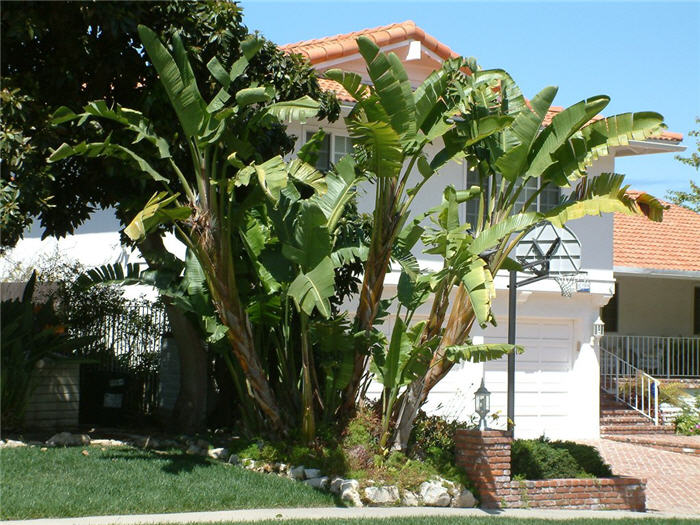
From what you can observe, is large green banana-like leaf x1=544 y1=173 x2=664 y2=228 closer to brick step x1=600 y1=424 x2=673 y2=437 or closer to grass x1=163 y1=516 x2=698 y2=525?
grass x1=163 y1=516 x2=698 y2=525

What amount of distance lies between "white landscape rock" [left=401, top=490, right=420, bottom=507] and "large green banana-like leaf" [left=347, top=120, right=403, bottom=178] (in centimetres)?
403

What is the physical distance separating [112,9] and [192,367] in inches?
222

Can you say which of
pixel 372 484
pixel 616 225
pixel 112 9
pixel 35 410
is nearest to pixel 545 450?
pixel 372 484

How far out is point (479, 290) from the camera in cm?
1060

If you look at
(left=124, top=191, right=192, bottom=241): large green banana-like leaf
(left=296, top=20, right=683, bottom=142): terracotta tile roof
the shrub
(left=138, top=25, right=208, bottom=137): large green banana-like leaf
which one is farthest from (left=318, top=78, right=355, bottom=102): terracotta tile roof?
the shrub

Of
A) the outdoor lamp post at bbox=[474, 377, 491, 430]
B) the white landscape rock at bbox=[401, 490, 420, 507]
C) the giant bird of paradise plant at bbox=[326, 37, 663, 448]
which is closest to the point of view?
the giant bird of paradise plant at bbox=[326, 37, 663, 448]

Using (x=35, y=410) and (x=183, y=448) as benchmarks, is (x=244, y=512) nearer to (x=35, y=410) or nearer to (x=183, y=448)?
(x=183, y=448)

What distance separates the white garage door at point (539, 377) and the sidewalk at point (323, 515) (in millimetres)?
7146

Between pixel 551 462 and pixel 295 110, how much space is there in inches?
241

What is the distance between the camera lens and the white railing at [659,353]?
23.0 m

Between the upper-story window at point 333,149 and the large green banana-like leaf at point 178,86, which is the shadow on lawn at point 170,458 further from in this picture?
the upper-story window at point 333,149

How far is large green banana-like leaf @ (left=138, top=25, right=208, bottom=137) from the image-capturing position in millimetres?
10414

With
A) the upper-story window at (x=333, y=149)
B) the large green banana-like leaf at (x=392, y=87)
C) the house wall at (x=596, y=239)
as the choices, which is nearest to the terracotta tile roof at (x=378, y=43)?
the upper-story window at (x=333, y=149)

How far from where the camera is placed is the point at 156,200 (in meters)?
10.5
